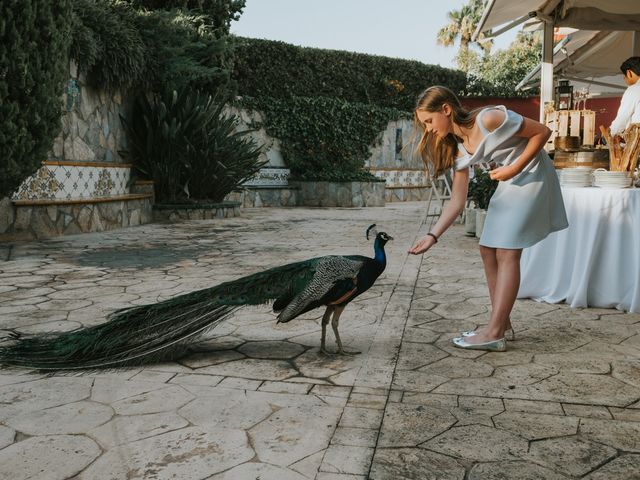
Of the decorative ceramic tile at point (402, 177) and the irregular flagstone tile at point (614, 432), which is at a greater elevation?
the decorative ceramic tile at point (402, 177)

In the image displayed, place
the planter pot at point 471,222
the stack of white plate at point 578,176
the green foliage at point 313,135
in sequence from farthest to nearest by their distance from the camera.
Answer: the green foliage at point 313,135 → the planter pot at point 471,222 → the stack of white plate at point 578,176

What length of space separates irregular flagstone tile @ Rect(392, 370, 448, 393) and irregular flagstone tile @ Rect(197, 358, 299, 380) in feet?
1.61

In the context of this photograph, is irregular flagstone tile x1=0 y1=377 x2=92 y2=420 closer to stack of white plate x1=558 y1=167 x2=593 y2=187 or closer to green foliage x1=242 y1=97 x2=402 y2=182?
stack of white plate x1=558 y1=167 x2=593 y2=187

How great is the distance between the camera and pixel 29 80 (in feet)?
21.5

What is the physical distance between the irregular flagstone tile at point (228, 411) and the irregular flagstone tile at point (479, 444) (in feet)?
2.23

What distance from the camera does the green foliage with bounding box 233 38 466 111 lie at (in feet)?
50.0

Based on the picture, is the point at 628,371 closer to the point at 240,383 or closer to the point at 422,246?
the point at 422,246

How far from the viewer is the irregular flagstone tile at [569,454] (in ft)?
6.69

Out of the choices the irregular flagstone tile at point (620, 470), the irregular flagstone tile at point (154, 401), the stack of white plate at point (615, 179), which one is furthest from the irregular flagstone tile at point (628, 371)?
the irregular flagstone tile at point (154, 401)

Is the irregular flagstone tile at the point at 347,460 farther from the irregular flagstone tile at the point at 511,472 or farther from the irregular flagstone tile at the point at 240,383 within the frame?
the irregular flagstone tile at the point at 240,383

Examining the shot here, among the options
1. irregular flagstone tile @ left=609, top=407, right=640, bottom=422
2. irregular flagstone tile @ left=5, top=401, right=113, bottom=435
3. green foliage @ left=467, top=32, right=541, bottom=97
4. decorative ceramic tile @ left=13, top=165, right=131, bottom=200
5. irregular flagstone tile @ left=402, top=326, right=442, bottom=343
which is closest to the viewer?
irregular flagstone tile @ left=5, top=401, right=113, bottom=435

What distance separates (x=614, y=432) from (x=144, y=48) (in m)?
9.26

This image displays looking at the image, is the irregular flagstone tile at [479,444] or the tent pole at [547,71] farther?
the tent pole at [547,71]

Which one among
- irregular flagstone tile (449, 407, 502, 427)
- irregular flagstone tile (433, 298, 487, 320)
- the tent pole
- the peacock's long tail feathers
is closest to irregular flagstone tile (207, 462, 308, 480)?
irregular flagstone tile (449, 407, 502, 427)
